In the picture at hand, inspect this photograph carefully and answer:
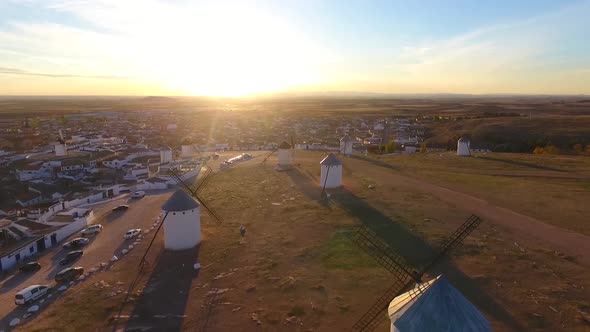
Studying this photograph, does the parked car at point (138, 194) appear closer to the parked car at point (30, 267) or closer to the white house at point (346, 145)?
the parked car at point (30, 267)

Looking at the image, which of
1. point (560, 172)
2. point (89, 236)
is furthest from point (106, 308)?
point (560, 172)

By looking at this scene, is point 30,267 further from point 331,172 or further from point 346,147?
point 346,147

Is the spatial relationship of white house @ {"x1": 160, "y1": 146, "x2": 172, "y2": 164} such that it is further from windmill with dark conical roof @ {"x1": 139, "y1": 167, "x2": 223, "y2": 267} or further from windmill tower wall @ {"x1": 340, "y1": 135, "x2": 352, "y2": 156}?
windmill with dark conical roof @ {"x1": 139, "y1": 167, "x2": 223, "y2": 267}

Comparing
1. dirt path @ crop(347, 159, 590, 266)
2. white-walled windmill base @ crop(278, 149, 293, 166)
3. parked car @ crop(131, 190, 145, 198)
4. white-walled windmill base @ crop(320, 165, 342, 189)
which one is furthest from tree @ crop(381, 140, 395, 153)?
parked car @ crop(131, 190, 145, 198)

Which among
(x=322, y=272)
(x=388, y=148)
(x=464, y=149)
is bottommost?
(x=322, y=272)

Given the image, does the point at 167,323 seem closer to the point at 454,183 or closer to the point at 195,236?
the point at 195,236

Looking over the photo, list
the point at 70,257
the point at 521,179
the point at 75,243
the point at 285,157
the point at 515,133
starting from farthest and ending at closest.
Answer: the point at 515,133, the point at 285,157, the point at 521,179, the point at 75,243, the point at 70,257

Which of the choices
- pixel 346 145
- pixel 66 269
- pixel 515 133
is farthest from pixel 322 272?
pixel 515 133
